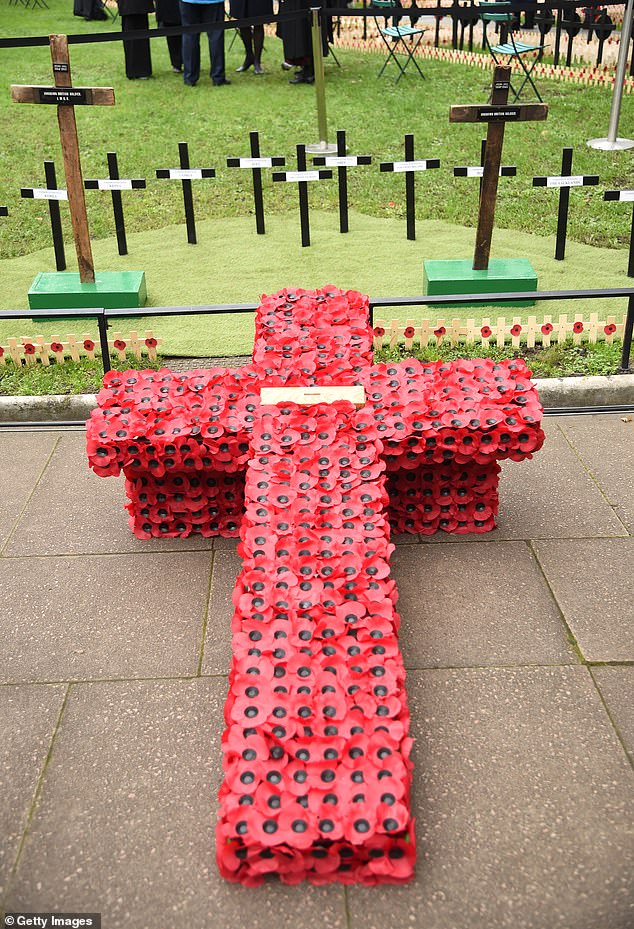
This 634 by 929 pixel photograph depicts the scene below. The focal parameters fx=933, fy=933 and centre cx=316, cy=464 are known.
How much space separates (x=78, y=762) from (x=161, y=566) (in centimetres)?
141

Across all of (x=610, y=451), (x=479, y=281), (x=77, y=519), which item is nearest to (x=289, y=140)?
(x=479, y=281)

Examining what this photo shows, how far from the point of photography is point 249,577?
3.83 m

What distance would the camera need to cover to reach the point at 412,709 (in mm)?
4000

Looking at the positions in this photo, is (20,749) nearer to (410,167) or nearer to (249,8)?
(410,167)

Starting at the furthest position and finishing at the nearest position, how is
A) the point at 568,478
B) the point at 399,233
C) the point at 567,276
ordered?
the point at 399,233
the point at 567,276
the point at 568,478

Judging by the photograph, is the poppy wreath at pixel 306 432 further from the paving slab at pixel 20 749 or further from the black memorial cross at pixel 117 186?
the black memorial cross at pixel 117 186

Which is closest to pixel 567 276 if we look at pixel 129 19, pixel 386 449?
pixel 386 449

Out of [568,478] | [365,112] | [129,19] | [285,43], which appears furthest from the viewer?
[129,19]

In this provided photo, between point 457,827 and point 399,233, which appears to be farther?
point 399,233

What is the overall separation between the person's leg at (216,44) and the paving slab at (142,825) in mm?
12928

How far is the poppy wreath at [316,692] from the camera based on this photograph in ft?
9.96

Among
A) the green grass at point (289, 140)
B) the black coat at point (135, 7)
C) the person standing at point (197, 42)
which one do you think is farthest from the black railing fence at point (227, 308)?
the black coat at point (135, 7)

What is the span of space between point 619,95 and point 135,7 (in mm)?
8933

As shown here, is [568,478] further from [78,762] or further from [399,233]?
[399,233]
